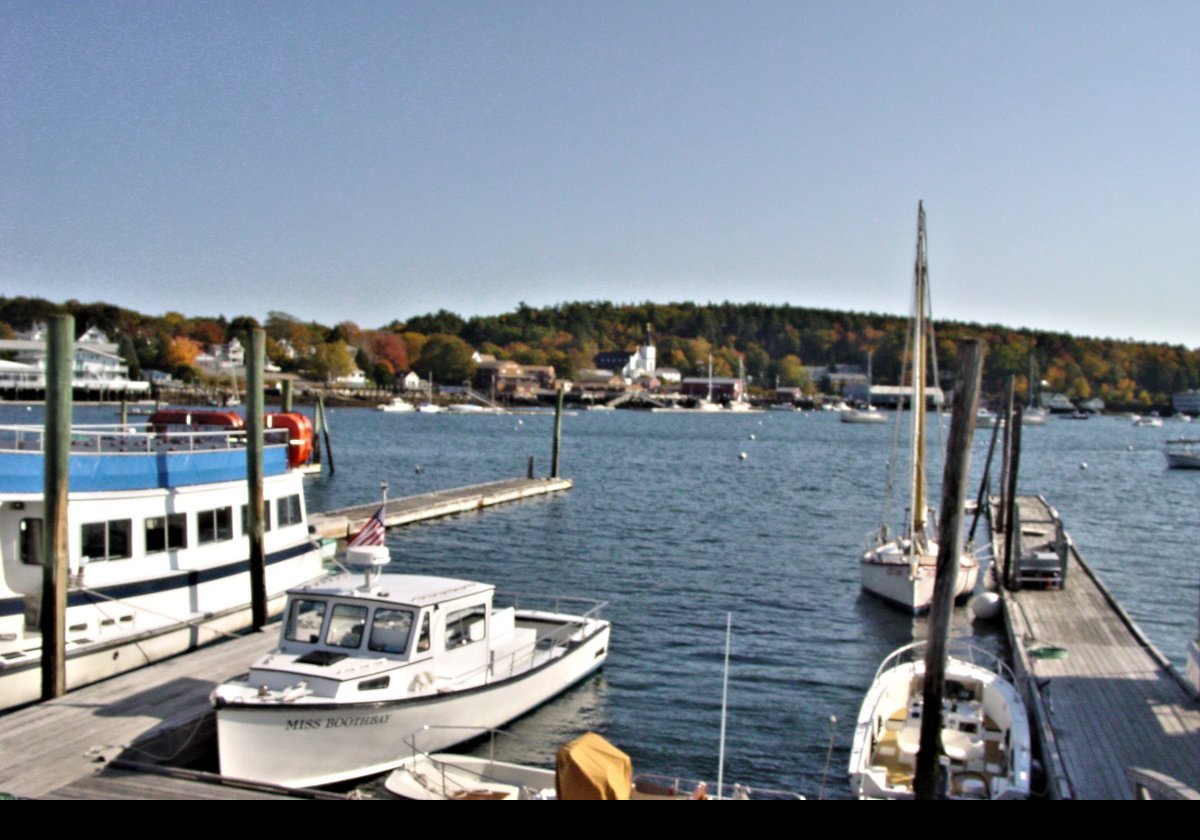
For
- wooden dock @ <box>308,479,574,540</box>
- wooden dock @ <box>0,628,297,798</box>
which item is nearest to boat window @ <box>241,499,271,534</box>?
wooden dock @ <box>0,628,297,798</box>

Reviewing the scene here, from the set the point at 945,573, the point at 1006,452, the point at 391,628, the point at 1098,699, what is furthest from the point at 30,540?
the point at 1006,452

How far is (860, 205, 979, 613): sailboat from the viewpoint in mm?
29016

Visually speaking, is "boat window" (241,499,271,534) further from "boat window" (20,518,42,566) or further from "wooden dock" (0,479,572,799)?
"boat window" (20,518,42,566)

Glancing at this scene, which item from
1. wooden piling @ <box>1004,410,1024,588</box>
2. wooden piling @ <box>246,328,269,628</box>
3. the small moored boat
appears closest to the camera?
wooden piling @ <box>246,328,269,628</box>

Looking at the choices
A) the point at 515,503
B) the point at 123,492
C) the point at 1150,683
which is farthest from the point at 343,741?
the point at 515,503

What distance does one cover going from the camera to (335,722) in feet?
48.0

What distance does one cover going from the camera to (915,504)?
29.8 metres

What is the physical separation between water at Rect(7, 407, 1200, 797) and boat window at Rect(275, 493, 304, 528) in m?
8.23

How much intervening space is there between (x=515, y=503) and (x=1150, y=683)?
36595mm

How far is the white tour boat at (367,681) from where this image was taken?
14227mm
